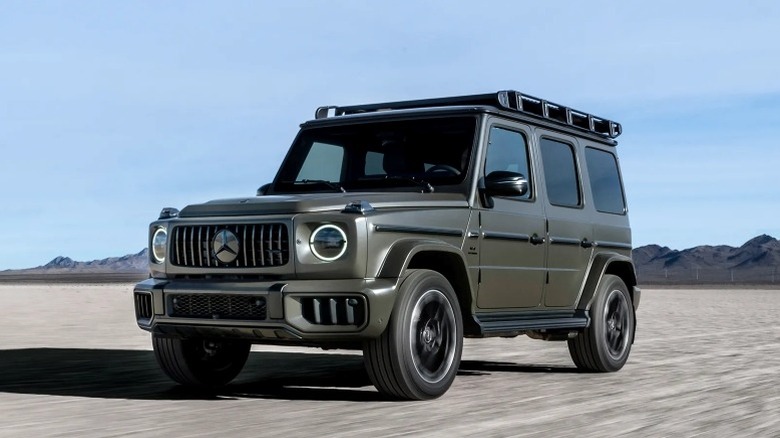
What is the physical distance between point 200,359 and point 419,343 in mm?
1882

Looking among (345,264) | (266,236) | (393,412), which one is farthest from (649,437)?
(266,236)

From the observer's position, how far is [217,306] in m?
8.06

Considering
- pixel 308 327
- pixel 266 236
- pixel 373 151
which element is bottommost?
pixel 308 327

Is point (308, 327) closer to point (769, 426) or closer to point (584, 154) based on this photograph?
point (769, 426)

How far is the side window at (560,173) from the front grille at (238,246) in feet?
A: 10.4

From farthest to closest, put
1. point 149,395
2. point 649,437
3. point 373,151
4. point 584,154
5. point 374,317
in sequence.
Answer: point 584,154, point 373,151, point 149,395, point 374,317, point 649,437

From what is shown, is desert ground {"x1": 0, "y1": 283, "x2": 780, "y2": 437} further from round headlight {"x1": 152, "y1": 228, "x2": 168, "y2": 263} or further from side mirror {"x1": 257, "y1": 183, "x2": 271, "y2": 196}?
side mirror {"x1": 257, "y1": 183, "x2": 271, "y2": 196}

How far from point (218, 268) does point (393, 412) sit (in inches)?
61.7

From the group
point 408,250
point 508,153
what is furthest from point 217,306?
point 508,153

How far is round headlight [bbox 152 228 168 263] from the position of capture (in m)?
8.70

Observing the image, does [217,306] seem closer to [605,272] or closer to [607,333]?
[607,333]

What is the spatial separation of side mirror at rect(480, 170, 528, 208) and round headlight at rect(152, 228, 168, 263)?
238 cm

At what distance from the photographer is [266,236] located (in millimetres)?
7988

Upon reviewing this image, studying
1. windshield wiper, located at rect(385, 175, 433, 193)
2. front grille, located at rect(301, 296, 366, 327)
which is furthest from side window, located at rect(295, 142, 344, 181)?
front grille, located at rect(301, 296, 366, 327)
